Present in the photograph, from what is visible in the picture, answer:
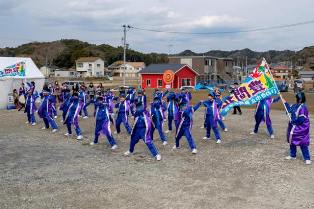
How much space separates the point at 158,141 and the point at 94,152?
279cm

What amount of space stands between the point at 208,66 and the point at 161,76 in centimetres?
1380

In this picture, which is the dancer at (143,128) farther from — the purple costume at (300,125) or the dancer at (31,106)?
the dancer at (31,106)

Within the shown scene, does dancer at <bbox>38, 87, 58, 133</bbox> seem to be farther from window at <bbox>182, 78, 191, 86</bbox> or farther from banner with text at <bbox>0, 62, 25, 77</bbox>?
window at <bbox>182, 78, 191, 86</bbox>

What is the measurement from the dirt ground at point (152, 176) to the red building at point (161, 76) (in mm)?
41119

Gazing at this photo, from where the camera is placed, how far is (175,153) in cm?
1197

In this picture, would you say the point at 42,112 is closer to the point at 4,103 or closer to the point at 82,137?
the point at 82,137

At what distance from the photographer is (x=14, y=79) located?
26.3m

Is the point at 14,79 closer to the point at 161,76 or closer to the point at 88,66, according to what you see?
the point at 161,76

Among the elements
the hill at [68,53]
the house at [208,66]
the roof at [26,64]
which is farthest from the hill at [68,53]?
the roof at [26,64]

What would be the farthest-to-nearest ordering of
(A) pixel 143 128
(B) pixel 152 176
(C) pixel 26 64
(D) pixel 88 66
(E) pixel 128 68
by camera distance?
(E) pixel 128 68, (D) pixel 88 66, (C) pixel 26 64, (A) pixel 143 128, (B) pixel 152 176

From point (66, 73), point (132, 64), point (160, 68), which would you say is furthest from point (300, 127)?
point (132, 64)

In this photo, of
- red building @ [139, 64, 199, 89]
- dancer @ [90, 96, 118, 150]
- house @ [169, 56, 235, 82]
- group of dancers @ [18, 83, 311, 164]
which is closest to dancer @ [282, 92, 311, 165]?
group of dancers @ [18, 83, 311, 164]

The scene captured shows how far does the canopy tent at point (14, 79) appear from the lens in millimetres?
25609

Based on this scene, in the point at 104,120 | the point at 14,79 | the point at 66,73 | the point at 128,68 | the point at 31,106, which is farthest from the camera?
the point at 128,68
